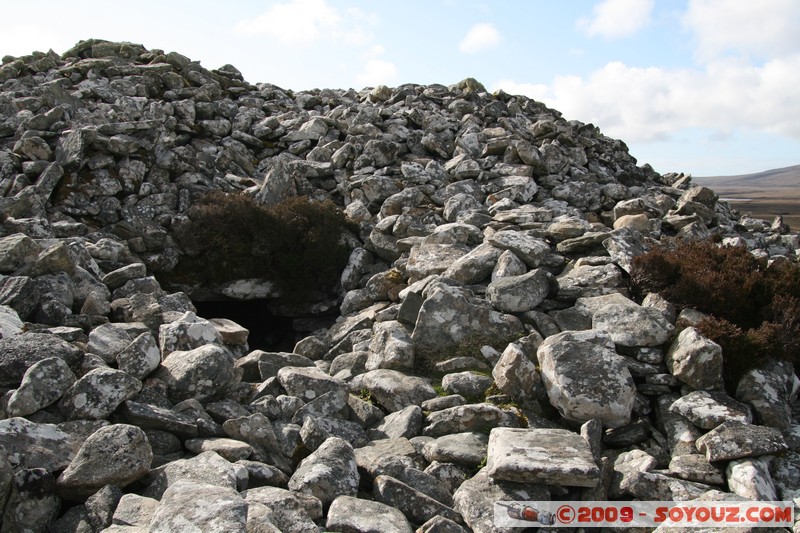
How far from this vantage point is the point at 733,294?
10484mm

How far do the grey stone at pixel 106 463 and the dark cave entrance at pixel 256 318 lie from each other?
33.8ft

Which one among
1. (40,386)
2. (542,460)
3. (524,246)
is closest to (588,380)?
(542,460)

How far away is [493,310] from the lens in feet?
37.0

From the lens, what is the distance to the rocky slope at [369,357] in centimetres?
675

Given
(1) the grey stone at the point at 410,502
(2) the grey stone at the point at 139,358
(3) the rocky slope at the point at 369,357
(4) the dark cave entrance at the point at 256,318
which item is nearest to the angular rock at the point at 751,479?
(3) the rocky slope at the point at 369,357

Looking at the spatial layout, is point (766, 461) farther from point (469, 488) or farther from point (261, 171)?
point (261, 171)

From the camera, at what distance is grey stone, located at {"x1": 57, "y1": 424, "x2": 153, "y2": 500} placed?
631cm

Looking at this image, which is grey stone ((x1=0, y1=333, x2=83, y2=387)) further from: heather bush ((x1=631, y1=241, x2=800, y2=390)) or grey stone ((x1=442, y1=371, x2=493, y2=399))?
heather bush ((x1=631, y1=241, x2=800, y2=390))

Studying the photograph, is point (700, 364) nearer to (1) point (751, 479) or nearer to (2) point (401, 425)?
(1) point (751, 479)

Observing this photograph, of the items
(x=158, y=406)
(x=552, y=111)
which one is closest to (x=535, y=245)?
(x=158, y=406)

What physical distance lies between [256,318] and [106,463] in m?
11.4

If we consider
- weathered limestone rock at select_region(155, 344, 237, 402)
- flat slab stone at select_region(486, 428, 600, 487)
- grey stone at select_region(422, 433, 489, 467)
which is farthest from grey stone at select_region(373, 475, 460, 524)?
weathered limestone rock at select_region(155, 344, 237, 402)

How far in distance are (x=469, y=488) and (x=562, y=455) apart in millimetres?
1180

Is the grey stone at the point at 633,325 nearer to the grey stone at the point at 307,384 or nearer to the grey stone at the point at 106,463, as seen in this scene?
the grey stone at the point at 307,384
